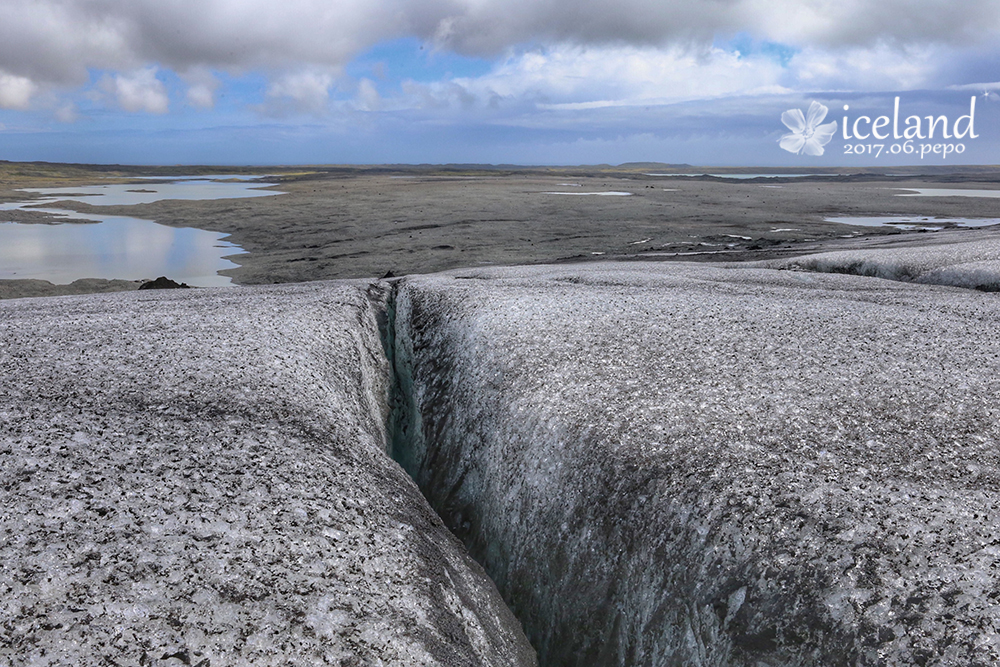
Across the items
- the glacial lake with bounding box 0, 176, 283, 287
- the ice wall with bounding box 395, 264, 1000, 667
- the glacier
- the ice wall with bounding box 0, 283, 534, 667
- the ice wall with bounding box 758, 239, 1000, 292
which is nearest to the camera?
the ice wall with bounding box 0, 283, 534, 667

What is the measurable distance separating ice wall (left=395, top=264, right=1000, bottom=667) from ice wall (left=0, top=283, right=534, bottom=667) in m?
0.77

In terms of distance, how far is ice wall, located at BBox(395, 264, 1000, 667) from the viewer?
4.02m

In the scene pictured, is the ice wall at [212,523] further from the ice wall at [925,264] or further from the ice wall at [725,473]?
the ice wall at [925,264]

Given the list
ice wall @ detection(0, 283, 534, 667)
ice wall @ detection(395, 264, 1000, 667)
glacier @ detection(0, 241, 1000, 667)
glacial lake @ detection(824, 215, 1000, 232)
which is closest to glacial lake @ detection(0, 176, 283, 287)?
ice wall @ detection(0, 283, 534, 667)

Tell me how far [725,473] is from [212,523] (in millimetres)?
3557

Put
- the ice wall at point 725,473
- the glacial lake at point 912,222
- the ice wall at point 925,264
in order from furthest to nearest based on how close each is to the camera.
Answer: the glacial lake at point 912,222 < the ice wall at point 925,264 < the ice wall at point 725,473

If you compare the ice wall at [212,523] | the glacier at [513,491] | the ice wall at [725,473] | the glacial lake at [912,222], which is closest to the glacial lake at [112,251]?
the ice wall at [212,523]

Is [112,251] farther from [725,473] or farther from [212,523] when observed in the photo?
[725,473]

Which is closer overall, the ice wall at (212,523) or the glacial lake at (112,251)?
the ice wall at (212,523)

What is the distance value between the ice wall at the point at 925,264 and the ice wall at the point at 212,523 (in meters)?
10.8

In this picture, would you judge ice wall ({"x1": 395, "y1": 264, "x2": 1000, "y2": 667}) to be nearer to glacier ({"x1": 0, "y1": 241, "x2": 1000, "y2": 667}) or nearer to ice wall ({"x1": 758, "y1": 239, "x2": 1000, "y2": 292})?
glacier ({"x1": 0, "y1": 241, "x2": 1000, "y2": 667})

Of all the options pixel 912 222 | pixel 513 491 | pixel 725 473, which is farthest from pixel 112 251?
pixel 912 222

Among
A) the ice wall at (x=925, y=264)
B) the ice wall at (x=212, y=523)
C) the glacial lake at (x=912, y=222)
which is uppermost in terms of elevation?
the glacial lake at (x=912, y=222)

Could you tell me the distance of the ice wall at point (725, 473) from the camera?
13.2 ft
